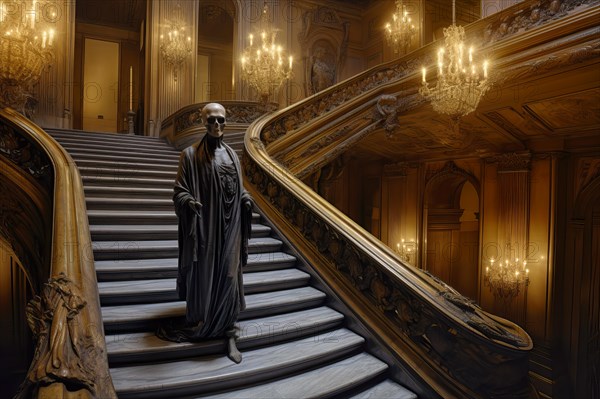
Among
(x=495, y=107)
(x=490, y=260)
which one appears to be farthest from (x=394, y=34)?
(x=490, y=260)

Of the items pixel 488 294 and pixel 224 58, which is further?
pixel 224 58

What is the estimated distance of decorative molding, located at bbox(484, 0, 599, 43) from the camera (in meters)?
4.87

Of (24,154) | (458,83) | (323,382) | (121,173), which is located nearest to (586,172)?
(458,83)

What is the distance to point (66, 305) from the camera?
7.13ft

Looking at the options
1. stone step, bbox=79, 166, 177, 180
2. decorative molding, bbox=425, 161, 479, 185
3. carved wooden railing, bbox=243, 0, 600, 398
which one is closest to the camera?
carved wooden railing, bbox=243, 0, 600, 398

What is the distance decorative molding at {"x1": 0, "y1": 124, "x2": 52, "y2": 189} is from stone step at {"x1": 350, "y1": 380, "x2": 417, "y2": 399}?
3533 mm

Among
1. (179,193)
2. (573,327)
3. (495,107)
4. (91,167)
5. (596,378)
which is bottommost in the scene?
(596,378)

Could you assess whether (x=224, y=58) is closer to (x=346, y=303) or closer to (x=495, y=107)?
(x=495, y=107)

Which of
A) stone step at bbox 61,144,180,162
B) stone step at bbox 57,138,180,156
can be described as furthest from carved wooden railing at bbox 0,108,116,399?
stone step at bbox 57,138,180,156

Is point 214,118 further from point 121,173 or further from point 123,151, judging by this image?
point 123,151

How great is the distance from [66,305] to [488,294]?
355 inches

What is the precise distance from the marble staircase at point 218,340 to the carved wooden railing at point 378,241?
0.27 m

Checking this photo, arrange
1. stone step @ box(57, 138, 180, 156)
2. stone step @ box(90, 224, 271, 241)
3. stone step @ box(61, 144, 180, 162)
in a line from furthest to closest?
stone step @ box(57, 138, 180, 156) < stone step @ box(61, 144, 180, 162) < stone step @ box(90, 224, 271, 241)

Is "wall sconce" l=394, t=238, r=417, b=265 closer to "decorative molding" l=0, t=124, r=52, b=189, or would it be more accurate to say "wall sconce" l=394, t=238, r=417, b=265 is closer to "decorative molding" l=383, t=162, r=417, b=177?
"decorative molding" l=383, t=162, r=417, b=177
